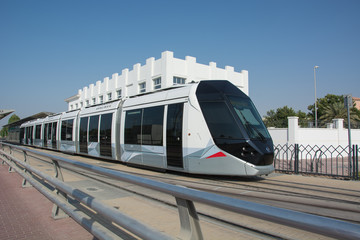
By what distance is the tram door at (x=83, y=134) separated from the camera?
1495 centimetres

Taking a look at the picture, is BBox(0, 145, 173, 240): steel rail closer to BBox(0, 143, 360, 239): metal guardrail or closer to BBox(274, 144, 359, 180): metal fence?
BBox(0, 143, 360, 239): metal guardrail

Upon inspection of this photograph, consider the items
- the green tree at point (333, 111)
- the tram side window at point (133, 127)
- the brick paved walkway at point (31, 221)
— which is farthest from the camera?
the green tree at point (333, 111)

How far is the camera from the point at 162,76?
2777 centimetres

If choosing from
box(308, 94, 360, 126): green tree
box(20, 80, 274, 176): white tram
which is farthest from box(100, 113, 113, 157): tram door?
box(308, 94, 360, 126): green tree

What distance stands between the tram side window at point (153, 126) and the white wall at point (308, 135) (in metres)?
13.2

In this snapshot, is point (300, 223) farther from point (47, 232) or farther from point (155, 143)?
point (155, 143)

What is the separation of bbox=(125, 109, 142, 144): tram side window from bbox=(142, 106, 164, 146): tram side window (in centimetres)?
39

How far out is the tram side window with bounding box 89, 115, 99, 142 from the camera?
538 inches

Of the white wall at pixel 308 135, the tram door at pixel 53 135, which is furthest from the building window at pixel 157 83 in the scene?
the white wall at pixel 308 135

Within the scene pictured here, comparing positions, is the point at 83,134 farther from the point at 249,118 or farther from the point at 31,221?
the point at 31,221

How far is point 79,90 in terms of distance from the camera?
1866 inches

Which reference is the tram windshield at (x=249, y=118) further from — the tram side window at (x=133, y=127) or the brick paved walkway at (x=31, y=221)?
the brick paved walkway at (x=31, y=221)

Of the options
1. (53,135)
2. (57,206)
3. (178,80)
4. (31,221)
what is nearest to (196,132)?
(57,206)

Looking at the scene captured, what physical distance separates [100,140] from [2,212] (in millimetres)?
8519
